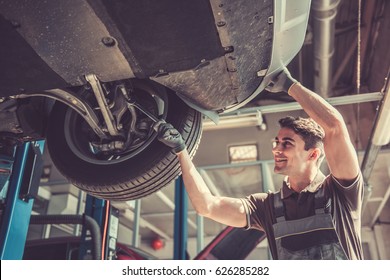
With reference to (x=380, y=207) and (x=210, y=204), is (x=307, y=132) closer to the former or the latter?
(x=210, y=204)

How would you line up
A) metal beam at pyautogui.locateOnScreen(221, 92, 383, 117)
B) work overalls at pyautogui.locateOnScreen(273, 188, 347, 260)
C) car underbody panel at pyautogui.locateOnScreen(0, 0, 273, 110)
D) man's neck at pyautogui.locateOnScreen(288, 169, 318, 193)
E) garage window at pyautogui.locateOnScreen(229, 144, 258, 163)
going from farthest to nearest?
garage window at pyautogui.locateOnScreen(229, 144, 258, 163), metal beam at pyautogui.locateOnScreen(221, 92, 383, 117), man's neck at pyautogui.locateOnScreen(288, 169, 318, 193), work overalls at pyautogui.locateOnScreen(273, 188, 347, 260), car underbody panel at pyautogui.locateOnScreen(0, 0, 273, 110)

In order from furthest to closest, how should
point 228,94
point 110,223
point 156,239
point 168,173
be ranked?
point 156,239 → point 110,223 → point 168,173 → point 228,94

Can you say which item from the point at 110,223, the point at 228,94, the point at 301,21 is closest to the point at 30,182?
the point at 110,223

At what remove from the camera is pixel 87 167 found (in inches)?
50.4

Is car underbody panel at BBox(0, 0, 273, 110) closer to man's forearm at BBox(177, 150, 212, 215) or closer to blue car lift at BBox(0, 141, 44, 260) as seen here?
man's forearm at BBox(177, 150, 212, 215)

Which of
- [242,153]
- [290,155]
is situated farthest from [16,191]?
[242,153]

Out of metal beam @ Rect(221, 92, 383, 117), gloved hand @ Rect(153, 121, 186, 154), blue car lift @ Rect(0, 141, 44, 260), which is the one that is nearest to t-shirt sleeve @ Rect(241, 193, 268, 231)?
gloved hand @ Rect(153, 121, 186, 154)

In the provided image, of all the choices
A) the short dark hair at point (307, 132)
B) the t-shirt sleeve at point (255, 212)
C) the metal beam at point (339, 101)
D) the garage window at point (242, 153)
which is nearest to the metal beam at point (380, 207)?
the garage window at point (242, 153)

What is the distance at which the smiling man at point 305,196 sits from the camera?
118 cm

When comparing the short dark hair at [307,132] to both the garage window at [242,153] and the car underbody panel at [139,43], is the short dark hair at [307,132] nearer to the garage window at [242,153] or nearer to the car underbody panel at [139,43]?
the car underbody panel at [139,43]

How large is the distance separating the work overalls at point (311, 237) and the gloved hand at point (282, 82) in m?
0.38

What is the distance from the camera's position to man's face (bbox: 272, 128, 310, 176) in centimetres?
139

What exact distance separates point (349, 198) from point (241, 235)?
1.48m
